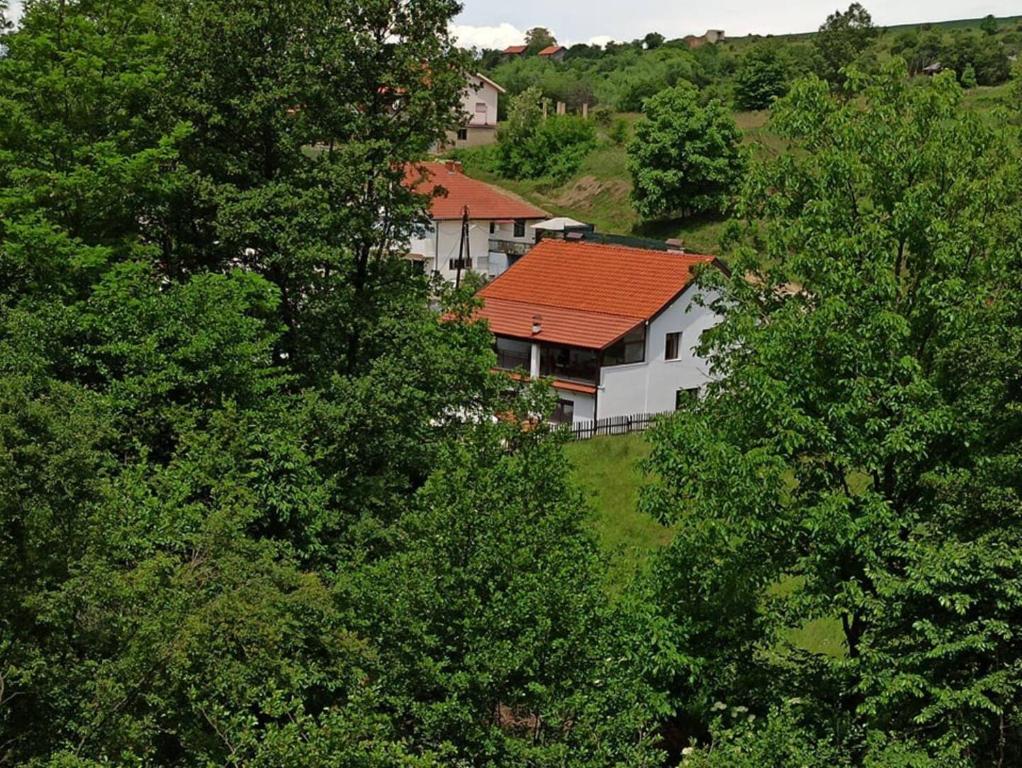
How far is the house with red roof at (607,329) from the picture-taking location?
106 feet

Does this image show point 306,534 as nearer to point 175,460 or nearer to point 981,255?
point 175,460

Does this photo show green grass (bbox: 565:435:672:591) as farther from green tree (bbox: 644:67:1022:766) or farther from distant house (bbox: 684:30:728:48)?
distant house (bbox: 684:30:728:48)

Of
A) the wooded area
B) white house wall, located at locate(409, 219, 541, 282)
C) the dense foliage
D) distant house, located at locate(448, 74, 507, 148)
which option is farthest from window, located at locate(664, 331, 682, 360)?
distant house, located at locate(448, 74, 507, 148)

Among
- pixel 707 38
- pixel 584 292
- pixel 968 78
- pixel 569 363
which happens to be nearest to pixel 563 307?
pixel 584 292

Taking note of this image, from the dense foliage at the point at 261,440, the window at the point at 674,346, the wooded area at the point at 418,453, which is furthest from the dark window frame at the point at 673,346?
the wooded area at the point at 418,453

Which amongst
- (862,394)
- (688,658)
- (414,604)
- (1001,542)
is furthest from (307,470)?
(1001,542)

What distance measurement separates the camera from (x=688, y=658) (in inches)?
591

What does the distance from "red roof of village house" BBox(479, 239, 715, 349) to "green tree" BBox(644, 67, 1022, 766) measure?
52.8 ft

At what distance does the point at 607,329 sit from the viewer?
106ft

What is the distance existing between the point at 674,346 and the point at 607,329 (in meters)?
2.89

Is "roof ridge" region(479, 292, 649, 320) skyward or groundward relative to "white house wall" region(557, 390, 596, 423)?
skyward

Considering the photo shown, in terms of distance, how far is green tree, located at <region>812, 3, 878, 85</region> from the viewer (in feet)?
223

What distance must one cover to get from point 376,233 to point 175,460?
6586mm

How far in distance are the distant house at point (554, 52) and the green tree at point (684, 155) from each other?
84.7 m
